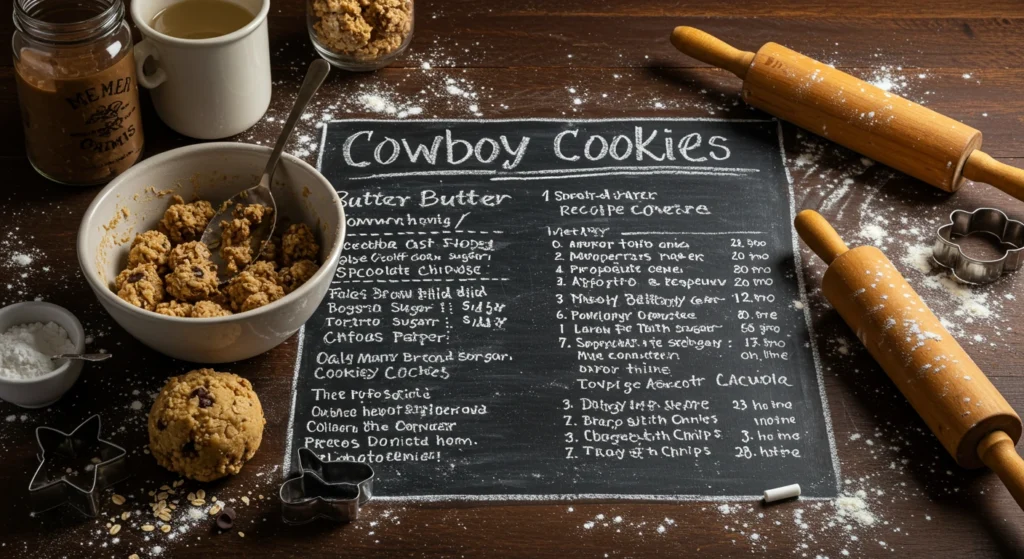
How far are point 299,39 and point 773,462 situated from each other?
912 millimetres

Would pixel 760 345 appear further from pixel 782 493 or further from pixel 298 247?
pixel 298 247

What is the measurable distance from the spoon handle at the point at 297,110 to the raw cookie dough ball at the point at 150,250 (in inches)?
5.0

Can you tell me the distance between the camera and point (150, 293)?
113cm

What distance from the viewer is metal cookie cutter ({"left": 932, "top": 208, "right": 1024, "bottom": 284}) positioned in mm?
1287

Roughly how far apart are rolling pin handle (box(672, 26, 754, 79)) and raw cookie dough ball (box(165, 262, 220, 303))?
76cm

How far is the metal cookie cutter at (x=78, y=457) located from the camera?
3.40 feet

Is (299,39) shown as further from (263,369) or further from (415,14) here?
(263,369)

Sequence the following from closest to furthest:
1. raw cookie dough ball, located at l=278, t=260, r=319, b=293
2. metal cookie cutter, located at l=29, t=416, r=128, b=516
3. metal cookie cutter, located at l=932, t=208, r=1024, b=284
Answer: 1. metal cookie cutter, located at l=29, t=416, r=128, b=516
2. raw cookie dough ball, located at l=278, t=260, r=319, b=293
3. metal cookie cutter, located at l=932, t=208, r=1024, b=284

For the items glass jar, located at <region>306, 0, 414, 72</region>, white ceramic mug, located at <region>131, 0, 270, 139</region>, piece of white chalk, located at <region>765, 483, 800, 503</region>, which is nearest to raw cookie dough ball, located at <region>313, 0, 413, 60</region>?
glass jar, located at <region>306, 0, 414, 72</region>

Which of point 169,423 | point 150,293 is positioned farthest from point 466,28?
point 169,423

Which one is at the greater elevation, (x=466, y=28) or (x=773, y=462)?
(x=466, y=28)

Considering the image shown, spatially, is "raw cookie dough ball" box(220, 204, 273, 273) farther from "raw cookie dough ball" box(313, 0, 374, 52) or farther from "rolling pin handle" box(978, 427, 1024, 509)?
"rolling pin handle" box(978, 427, 1024, 509)

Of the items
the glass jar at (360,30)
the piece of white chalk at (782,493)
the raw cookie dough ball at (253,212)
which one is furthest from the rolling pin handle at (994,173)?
the raw cookie dough ball at (253,212)

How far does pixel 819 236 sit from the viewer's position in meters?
1.28
